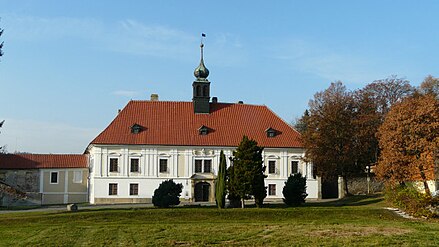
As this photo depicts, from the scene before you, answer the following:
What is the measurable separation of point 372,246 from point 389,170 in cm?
2040

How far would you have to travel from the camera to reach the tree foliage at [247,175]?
35875mm

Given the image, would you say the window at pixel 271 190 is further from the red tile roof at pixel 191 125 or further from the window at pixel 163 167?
the window at pixel 163 167

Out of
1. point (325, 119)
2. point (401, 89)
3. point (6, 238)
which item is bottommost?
point (6, 238)

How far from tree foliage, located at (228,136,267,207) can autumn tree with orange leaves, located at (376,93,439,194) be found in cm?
842

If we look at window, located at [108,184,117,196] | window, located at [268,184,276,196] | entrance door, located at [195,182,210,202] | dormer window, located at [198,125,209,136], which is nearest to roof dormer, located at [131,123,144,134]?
window, located at [108,184,117,196]

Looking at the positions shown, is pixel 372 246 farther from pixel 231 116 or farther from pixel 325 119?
pixel 231 116

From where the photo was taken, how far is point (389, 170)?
36.4m

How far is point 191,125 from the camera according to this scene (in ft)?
162

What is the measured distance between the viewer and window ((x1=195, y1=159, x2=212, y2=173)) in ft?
156

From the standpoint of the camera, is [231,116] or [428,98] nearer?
[428,98]

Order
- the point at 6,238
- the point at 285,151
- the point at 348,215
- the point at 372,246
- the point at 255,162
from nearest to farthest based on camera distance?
the point at 372,246
the point at 6,238
the point at 348,215
the point at 255,162
the point at 285,151

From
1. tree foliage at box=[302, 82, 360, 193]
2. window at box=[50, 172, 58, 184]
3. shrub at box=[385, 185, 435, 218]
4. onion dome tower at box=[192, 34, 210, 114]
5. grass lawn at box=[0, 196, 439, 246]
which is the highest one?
onion dome tower at box=[192, 34, 210, 114]

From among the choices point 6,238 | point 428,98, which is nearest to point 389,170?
point 428,98

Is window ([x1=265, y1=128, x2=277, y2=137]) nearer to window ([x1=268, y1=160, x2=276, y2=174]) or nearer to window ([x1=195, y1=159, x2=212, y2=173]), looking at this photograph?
window ([x1=268, y1=160, x2=276, y2=174])
